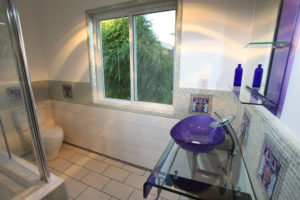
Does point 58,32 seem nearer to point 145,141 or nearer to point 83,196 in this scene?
point 145,141

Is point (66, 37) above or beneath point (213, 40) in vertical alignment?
above

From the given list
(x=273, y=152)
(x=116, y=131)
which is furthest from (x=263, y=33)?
(x=116, y=131)

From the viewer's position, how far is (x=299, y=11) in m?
0.62

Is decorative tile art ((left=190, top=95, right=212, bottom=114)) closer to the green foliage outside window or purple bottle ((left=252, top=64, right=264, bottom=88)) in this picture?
the green foliage outside window

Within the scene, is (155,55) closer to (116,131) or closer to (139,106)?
(139,106)

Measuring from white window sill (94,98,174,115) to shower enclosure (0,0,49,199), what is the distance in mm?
970

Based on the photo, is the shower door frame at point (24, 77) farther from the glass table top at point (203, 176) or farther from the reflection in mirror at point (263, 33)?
the reflection in mirror at point (263, 33)

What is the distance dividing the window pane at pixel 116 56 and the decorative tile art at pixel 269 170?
65.2 inches

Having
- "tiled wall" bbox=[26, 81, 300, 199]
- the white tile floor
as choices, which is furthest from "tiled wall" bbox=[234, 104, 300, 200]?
the white tile floor

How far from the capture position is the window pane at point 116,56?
1967 mm

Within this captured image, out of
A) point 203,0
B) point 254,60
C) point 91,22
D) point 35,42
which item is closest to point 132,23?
point 91,22

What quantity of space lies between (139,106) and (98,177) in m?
1.08

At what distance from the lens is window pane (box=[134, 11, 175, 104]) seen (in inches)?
67.5

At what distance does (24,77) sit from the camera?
3.26 feet
